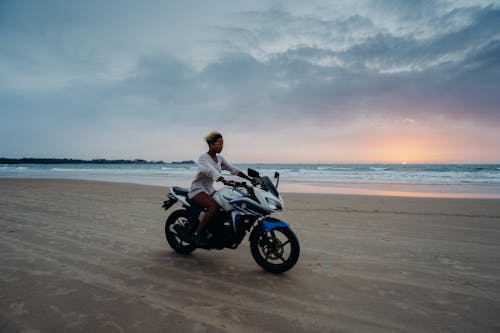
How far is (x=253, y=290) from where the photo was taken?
339 centimetres

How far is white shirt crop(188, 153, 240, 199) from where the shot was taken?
3922 mm

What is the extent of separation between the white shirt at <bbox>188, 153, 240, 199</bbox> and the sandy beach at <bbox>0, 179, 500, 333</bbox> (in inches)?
43.6

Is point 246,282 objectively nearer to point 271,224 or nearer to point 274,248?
point 274,248

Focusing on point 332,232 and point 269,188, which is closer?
point 269,188

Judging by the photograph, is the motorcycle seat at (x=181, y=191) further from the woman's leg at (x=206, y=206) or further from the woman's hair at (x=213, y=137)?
the woman's hair at (x=213, y=137)

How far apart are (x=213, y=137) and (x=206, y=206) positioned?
1.01 m

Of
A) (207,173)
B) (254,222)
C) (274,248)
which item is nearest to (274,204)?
(254,222)

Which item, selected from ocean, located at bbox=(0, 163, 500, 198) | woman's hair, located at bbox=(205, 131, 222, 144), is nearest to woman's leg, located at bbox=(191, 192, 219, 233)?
woman's hair, located at bbox=(205, 131, 222, 144)

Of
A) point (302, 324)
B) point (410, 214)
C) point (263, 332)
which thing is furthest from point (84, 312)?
point (410, 214)

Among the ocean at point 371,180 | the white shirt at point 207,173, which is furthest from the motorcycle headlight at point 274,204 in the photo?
the ocean at point 371,180

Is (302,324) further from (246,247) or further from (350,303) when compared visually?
(246,247)

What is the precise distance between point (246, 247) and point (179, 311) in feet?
7.73

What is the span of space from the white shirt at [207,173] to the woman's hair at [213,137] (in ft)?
0.72

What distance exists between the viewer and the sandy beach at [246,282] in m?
2.70
